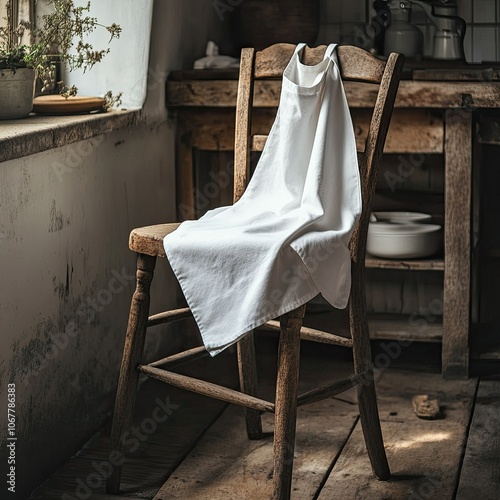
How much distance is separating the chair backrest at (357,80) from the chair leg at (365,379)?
107 millimetres

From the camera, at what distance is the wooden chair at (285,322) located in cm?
206


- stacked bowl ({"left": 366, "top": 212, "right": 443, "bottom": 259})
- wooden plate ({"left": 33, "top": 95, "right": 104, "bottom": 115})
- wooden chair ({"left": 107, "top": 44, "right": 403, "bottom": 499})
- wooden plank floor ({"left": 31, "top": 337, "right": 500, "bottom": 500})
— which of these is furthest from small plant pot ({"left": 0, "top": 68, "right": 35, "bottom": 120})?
stacked bowl ({"left": 366, "top": 212, "right": 443, "bottom": 259})

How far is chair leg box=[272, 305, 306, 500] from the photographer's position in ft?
6.75

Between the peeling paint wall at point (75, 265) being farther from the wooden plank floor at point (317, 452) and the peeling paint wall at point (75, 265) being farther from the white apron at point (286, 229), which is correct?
the white apron at point (286, 229)

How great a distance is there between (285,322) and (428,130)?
1273mm

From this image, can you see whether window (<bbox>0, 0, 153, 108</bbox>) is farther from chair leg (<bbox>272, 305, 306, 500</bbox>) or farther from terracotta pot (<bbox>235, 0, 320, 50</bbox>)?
chair leg (<bbox>272, 305, 306, 500</bbox>)

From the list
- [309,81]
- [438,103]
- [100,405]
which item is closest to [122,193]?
[100,405]

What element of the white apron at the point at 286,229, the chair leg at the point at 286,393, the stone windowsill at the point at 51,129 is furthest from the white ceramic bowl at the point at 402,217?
the chair leg at the point at 286,393

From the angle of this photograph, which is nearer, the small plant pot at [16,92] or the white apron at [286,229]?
the white apron at [286,229]

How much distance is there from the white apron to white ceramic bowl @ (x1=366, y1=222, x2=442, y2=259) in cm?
93

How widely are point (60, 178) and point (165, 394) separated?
893mm

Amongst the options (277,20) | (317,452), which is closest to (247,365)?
(317,452)

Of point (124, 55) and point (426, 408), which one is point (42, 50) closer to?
point (124, 55)

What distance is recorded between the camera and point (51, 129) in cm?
241
